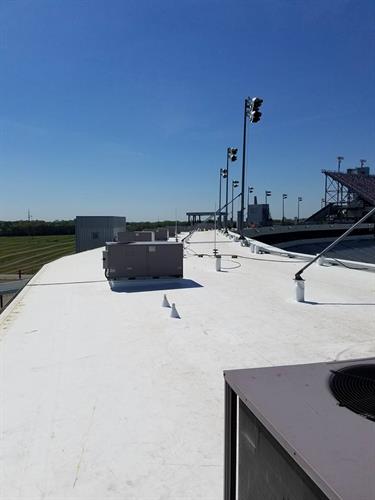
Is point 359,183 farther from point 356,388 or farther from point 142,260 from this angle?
point 356,388

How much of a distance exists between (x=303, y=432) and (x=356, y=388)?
0.64 meters

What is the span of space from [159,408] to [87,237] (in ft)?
114

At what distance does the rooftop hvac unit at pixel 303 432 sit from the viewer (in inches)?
64.4

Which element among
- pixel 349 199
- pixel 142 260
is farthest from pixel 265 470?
pixel 349 199

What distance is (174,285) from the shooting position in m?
11.6

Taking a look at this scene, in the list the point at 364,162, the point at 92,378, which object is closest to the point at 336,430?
the point at 92,378

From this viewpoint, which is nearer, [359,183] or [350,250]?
[350,250]

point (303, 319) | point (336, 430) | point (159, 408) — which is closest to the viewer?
point (336, 430)

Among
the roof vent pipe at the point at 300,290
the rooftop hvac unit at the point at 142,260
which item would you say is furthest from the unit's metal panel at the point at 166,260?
the roof vent pipe at the point at 300,290

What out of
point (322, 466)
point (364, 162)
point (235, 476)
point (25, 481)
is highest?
point (364, 162)

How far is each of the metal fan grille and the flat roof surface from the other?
1298 millimetres

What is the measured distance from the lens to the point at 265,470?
6.74 feet

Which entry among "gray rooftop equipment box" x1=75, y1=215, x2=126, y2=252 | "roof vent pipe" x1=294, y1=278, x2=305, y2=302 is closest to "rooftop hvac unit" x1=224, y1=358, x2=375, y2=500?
"roof vent pipe" x1=294, y1=278, x2=305, y2=302

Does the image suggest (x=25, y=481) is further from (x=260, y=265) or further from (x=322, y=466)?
(x=260, y=265)
